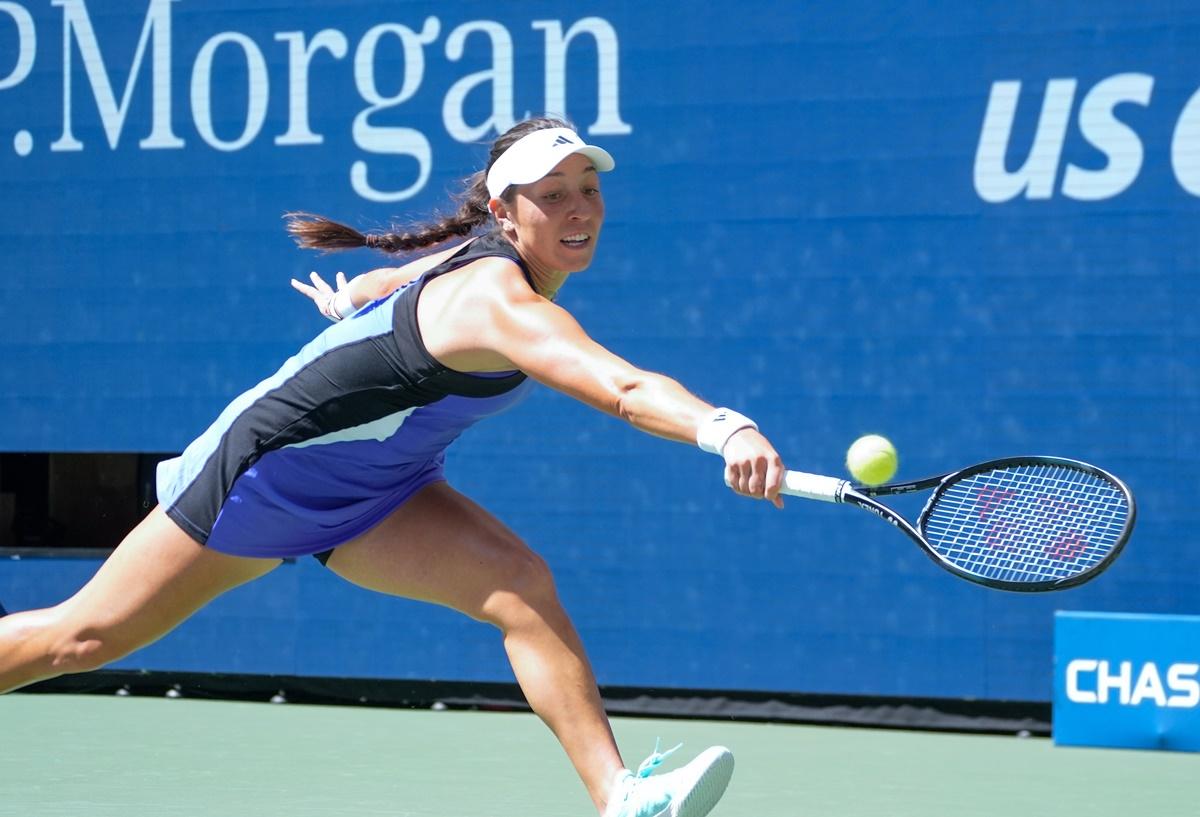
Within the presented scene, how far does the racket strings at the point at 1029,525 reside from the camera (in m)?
4.13

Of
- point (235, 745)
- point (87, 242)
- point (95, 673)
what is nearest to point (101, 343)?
point (87, 242)

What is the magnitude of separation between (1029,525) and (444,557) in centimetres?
145

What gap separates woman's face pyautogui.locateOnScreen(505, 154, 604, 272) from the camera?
3.31 m

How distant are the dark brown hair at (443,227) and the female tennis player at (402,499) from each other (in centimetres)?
2

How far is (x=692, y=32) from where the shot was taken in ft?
20.6

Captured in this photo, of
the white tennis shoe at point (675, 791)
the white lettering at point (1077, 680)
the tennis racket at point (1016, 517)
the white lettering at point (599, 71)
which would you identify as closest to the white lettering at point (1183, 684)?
the white lettering at point (1077, 680)

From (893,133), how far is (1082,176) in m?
0.63

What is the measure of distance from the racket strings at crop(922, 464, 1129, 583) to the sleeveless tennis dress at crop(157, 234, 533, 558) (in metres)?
1.11

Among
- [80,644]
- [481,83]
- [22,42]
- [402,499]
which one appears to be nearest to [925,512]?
[402,499]

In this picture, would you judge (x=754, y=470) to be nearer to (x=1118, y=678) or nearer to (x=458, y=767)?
(x=458, y=767)

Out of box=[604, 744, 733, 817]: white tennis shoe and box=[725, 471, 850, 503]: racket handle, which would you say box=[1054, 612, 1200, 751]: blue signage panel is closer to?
box=[604, 744, 733, 817]: white tennis shoe

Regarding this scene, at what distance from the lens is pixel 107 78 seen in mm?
6922

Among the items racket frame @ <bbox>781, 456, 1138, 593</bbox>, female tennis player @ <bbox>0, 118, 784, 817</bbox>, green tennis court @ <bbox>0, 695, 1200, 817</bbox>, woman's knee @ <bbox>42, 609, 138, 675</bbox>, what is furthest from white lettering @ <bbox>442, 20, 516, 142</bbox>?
racket frame @ <bbox>781, 456, 1138, 593</bbox>

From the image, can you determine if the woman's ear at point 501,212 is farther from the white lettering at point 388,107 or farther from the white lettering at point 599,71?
the white lettering at point 388,107
